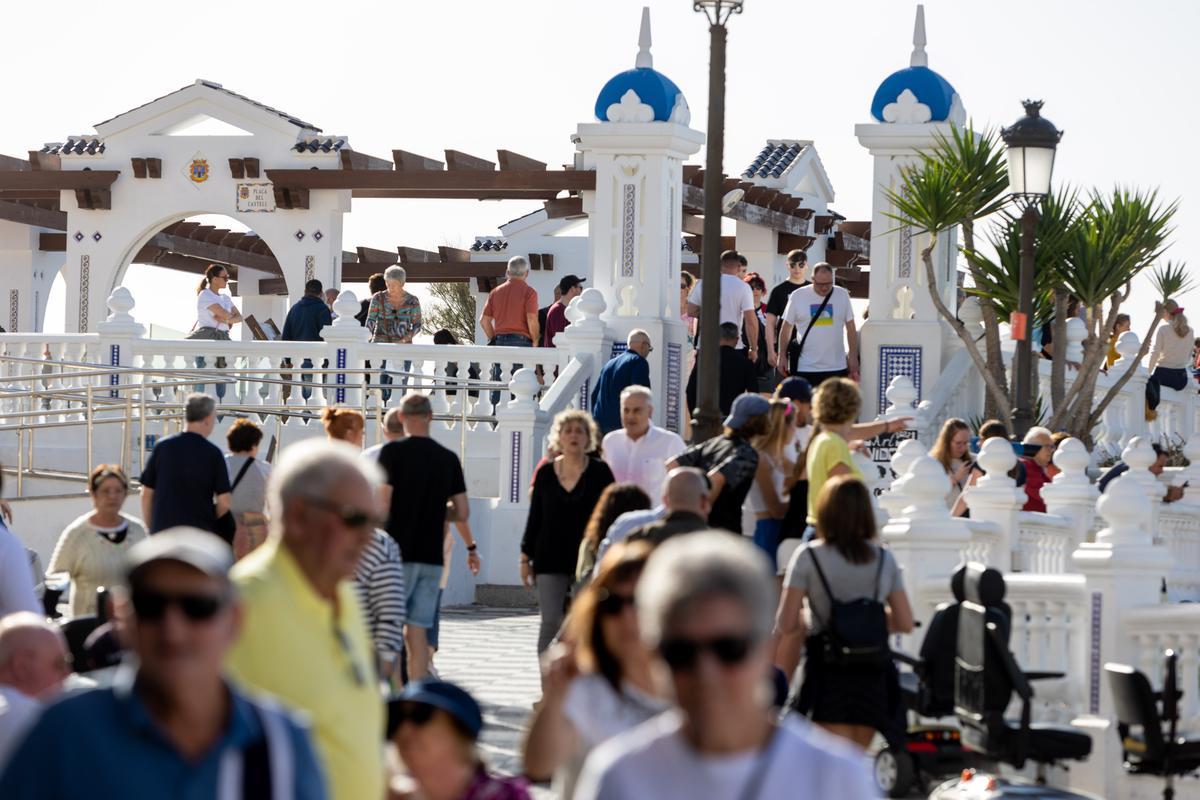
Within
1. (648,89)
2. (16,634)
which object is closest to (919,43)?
(648,89)

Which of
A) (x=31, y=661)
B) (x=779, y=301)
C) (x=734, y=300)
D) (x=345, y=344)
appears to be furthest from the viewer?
(x=345, y=344)

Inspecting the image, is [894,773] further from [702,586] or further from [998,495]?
[702,586]

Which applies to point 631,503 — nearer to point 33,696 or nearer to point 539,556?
point 539,556

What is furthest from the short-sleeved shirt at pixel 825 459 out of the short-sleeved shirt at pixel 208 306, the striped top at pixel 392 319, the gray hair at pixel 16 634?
the short-sleeved shirt at pixel 208 306

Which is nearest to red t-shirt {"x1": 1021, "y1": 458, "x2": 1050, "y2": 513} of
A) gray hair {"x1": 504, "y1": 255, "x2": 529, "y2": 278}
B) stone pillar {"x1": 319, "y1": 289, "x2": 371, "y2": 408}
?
gray hair {"x1": 504, "y1": 255, "x2": 529, "y2": 278}

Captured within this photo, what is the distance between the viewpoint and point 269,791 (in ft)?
11.8

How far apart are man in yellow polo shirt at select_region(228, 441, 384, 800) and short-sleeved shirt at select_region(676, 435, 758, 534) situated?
20.9 ft

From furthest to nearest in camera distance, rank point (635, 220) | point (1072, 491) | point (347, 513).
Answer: point (635, 220) → point (1072, 491) → point (347, 513)

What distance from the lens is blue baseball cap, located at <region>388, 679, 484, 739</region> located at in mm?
4836

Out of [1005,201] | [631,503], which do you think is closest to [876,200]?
[1005,201]

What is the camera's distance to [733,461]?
35.6 feet

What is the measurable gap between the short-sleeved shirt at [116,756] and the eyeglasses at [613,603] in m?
1.55

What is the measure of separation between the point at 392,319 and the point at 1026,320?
21.4ft

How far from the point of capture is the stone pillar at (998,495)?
1497 cm
